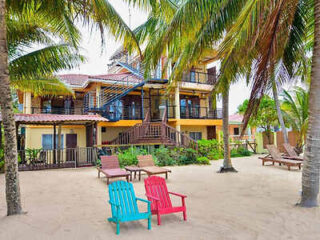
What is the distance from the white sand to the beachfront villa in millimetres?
7630

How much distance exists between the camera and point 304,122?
1730cm

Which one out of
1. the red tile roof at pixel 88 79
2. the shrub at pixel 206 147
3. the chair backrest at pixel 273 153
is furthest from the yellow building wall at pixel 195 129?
the chair backrest at pixel 273 153

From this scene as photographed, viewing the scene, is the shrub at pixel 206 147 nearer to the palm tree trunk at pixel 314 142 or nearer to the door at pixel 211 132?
the door at pixel 211 132

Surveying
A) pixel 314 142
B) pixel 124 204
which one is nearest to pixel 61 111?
pixel 124 204

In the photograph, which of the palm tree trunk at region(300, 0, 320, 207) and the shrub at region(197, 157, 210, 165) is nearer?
the palm tree trunk at region(300, 0, 320, 207)

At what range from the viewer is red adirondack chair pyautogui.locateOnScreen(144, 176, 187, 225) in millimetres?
5016

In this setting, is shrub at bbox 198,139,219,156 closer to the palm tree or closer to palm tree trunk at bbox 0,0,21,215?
the palm tree

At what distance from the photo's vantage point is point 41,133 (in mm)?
19875

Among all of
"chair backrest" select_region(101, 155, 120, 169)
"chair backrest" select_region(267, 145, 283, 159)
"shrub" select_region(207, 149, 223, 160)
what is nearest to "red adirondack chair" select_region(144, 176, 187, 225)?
"chair backrest" select_region(101, 155, 120, 169)

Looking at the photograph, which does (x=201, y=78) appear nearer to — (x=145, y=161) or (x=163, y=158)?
(x=163, y=158)

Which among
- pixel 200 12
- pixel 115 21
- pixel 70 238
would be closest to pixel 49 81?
pixel 115 21

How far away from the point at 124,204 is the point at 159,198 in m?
0.82

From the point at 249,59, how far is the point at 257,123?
14509mm

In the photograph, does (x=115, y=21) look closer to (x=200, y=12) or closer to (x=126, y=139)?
(x=200, y=12)
